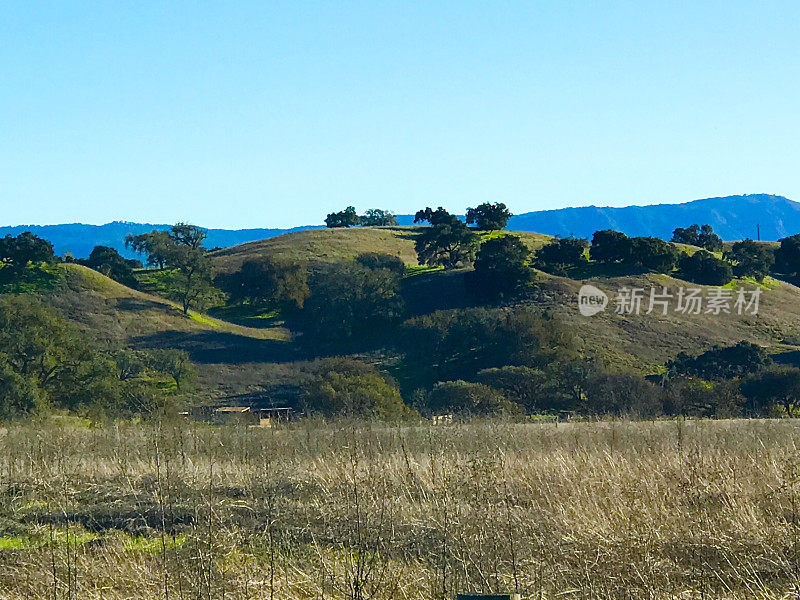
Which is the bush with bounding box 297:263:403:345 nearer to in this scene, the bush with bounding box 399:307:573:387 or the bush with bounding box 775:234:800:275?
the bush with bounding box 399:307:573:387

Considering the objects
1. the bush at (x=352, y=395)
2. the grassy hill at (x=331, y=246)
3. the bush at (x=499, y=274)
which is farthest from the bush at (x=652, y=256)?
the bush at (x=352, y=395)

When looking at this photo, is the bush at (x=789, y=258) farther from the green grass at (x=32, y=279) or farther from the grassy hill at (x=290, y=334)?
the green grass at (x=32, y=279)

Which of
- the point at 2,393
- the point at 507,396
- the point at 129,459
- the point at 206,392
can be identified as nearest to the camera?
the point at 129,459

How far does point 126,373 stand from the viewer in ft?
136

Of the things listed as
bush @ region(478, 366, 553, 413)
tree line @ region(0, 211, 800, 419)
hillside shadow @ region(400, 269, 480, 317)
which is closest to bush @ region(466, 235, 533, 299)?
tree line @ region(0, 211, 800, 419)

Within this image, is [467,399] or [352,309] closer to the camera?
[467,399]

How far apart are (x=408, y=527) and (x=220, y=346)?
1947 inches

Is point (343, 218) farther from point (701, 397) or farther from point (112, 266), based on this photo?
point (701, 397)

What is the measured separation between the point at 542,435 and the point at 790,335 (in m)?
48.9

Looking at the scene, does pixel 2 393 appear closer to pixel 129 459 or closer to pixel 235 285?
pixel 129 459

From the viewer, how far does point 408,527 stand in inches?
310

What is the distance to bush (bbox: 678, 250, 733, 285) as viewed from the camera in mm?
66438

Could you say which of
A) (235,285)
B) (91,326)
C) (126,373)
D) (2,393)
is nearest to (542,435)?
(2,393)

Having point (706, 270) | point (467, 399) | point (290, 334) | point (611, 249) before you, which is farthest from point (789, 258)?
point (467, 399)
